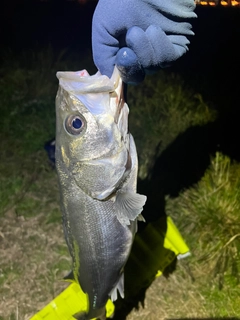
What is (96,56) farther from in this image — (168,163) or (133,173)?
(168,163)

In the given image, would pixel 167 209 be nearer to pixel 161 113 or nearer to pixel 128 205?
pixel 161 113

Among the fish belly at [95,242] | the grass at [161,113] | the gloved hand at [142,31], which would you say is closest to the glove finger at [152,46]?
the gloved hand at [142,31]

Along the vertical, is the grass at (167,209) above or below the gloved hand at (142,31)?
below

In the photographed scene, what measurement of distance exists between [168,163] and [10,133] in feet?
5.53

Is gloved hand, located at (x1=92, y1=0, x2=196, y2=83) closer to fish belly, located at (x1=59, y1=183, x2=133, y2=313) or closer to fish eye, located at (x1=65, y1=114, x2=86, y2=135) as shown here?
fish eye, located at (x1=65, y1=114, x2=86, y2=135)

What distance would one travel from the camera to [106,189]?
193cm

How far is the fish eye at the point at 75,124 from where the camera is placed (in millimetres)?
1805

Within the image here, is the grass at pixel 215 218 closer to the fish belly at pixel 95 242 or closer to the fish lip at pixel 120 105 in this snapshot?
the fish belly at pixel 95 242

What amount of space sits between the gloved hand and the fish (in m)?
0.12

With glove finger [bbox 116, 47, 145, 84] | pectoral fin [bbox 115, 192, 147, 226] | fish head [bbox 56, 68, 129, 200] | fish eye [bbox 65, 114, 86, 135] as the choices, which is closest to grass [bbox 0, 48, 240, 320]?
pectoral fin [bbox 115, 192, 147, 226]

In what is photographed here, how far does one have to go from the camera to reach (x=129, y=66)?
165cm

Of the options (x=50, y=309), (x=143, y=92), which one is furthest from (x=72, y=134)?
(x=143, y=92)

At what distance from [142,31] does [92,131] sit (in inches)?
19.5

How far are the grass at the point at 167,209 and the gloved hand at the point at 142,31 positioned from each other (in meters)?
1.94
